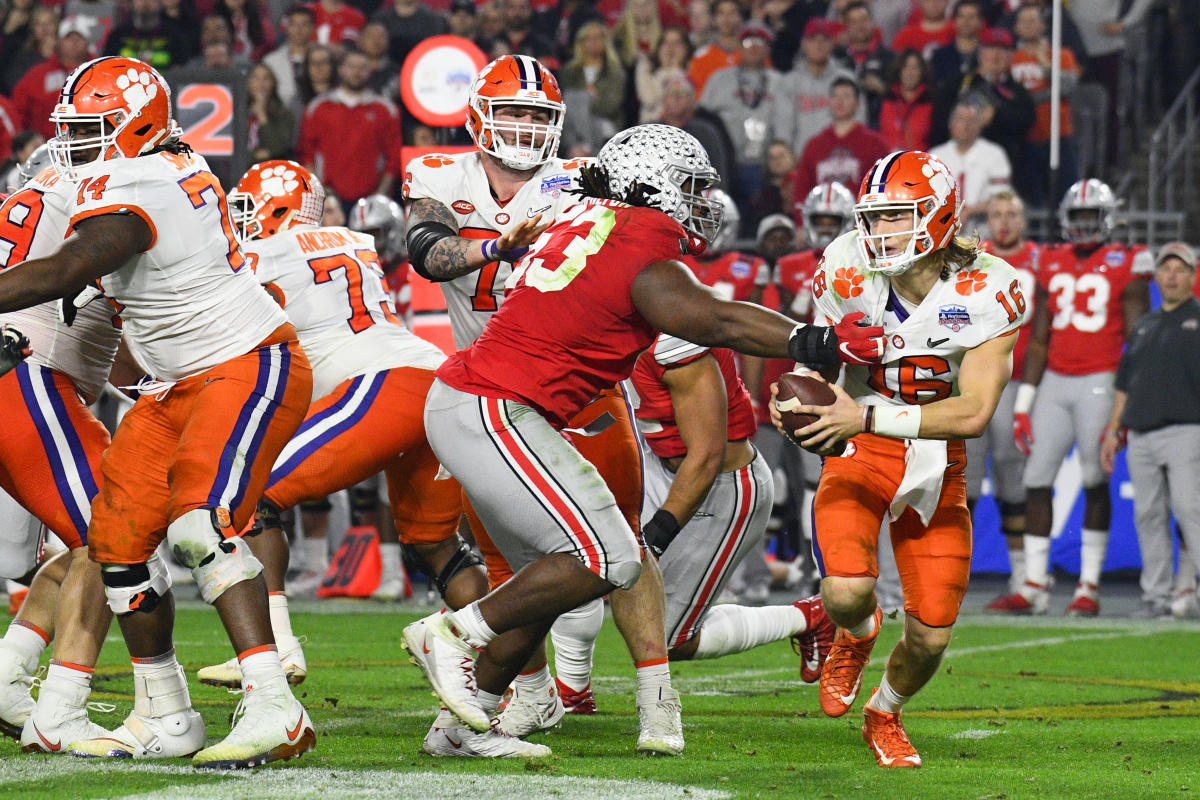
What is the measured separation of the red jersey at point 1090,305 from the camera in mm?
9375

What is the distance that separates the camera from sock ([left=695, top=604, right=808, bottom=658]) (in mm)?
5633

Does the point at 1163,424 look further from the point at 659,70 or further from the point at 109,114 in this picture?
the point at 109,114

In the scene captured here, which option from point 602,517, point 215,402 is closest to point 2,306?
point 215,402

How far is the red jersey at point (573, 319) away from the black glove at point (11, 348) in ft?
3.51

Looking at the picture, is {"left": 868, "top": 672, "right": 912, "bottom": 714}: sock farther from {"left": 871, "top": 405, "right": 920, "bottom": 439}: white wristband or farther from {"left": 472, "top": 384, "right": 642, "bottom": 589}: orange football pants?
{"left": 472, "top": 384, "right": 642, "bottom": 589}: orange football pants

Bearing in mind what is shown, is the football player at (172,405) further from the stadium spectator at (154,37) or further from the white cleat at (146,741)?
the stadium spectator at (154,37)

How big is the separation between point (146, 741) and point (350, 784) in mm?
753

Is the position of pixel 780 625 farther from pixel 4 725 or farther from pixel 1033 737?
pixel 4 725

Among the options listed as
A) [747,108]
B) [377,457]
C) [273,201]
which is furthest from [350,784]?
[747,108]

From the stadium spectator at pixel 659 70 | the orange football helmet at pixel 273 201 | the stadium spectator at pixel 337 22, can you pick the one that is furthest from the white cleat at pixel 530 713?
the stadium spectator at pixel 337 22

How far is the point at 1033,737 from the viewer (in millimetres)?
4969

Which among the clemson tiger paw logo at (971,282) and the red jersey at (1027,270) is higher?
the clemson tiger paw logo at (971,282)

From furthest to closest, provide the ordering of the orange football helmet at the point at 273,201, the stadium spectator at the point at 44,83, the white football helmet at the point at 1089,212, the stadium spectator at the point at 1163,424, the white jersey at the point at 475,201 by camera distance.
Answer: the stadium spectator at the point at 44,83 < the white football helmet at the point at 1089,212 < the stadium spectator at the point at 1163,424 < the orange football helmet at the point at 273,201 < the white jersey at the point at 475,201

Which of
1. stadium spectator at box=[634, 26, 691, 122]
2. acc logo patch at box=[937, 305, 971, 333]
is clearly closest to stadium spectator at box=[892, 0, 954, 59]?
stadium spectator at box=[634, 26, 691, 122]
